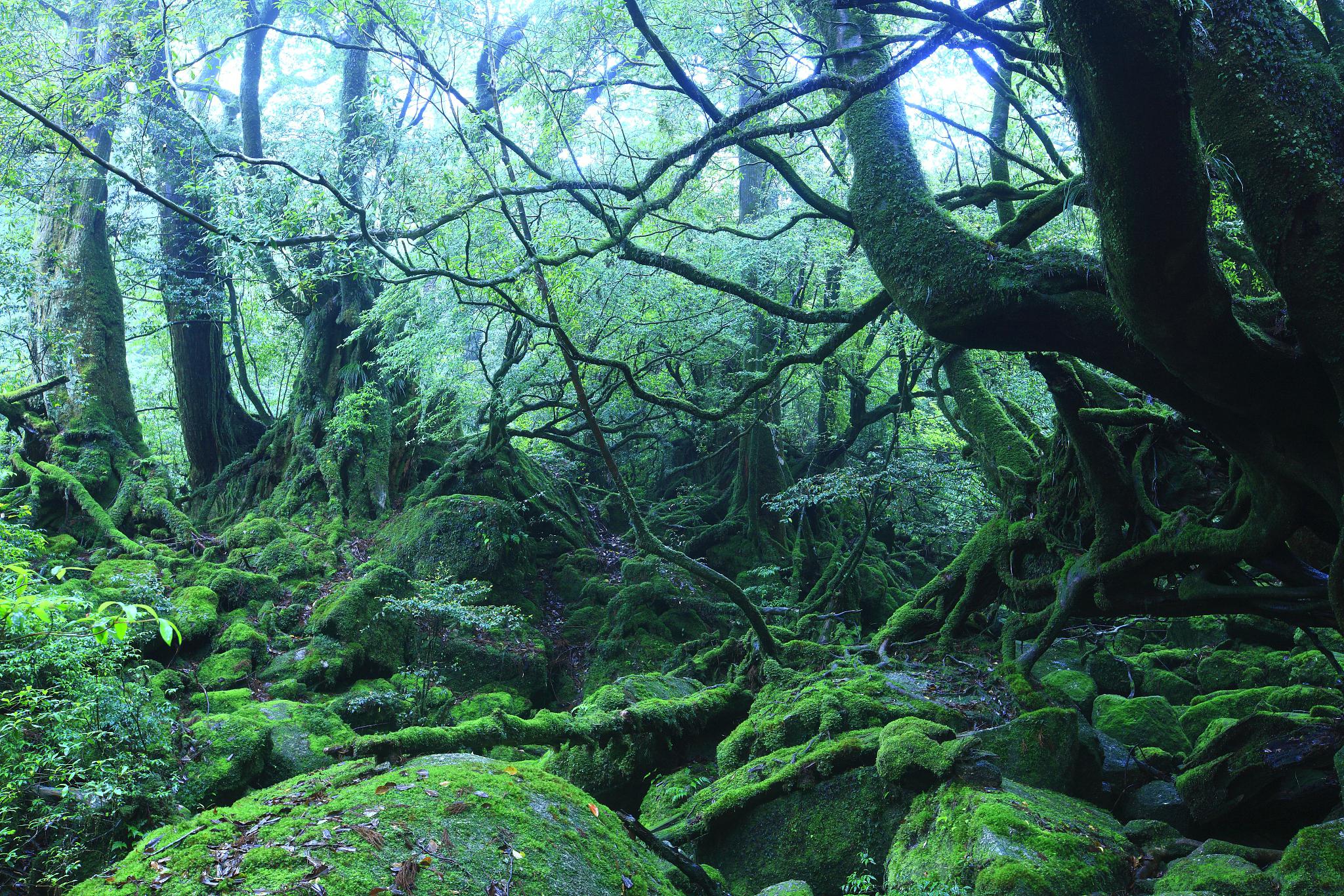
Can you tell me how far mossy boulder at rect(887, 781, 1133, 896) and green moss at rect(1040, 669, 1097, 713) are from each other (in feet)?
7.77

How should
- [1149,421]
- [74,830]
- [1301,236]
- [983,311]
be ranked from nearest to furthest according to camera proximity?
[1301,236] < [74,830] < [983,311] < [1149,421]

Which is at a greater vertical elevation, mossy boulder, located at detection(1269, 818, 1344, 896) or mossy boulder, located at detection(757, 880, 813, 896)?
mossy boulder, located at detection(1269, 818, 1344, 896)

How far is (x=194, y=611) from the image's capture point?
317 inches

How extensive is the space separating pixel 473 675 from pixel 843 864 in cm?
603

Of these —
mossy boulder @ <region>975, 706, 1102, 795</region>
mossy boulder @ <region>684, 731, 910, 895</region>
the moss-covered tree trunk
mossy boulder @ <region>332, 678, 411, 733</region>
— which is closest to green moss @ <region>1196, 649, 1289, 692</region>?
mossy boulder @ <region>975, 706, 1102, 795</region>

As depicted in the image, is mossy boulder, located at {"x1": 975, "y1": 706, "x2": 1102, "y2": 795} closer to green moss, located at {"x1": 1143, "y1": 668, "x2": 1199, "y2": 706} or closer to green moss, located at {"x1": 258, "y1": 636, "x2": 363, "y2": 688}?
green moss, located at {"x1": 1143, "y1": 668, "x2": 1199, "y2": 706}

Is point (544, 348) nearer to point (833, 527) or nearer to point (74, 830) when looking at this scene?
point (833, 527)

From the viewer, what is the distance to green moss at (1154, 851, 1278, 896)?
3324mm

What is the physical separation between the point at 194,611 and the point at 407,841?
21.1ft

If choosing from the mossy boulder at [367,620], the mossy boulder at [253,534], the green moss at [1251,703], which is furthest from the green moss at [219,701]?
the green moss at [1251,703]

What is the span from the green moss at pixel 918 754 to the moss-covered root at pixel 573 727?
1978mm

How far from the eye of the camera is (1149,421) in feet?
18.5

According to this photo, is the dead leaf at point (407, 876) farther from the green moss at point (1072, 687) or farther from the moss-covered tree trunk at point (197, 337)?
the moss-covered tree trunk at point (197, 337)

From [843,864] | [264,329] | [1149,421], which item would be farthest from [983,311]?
[264,329]
